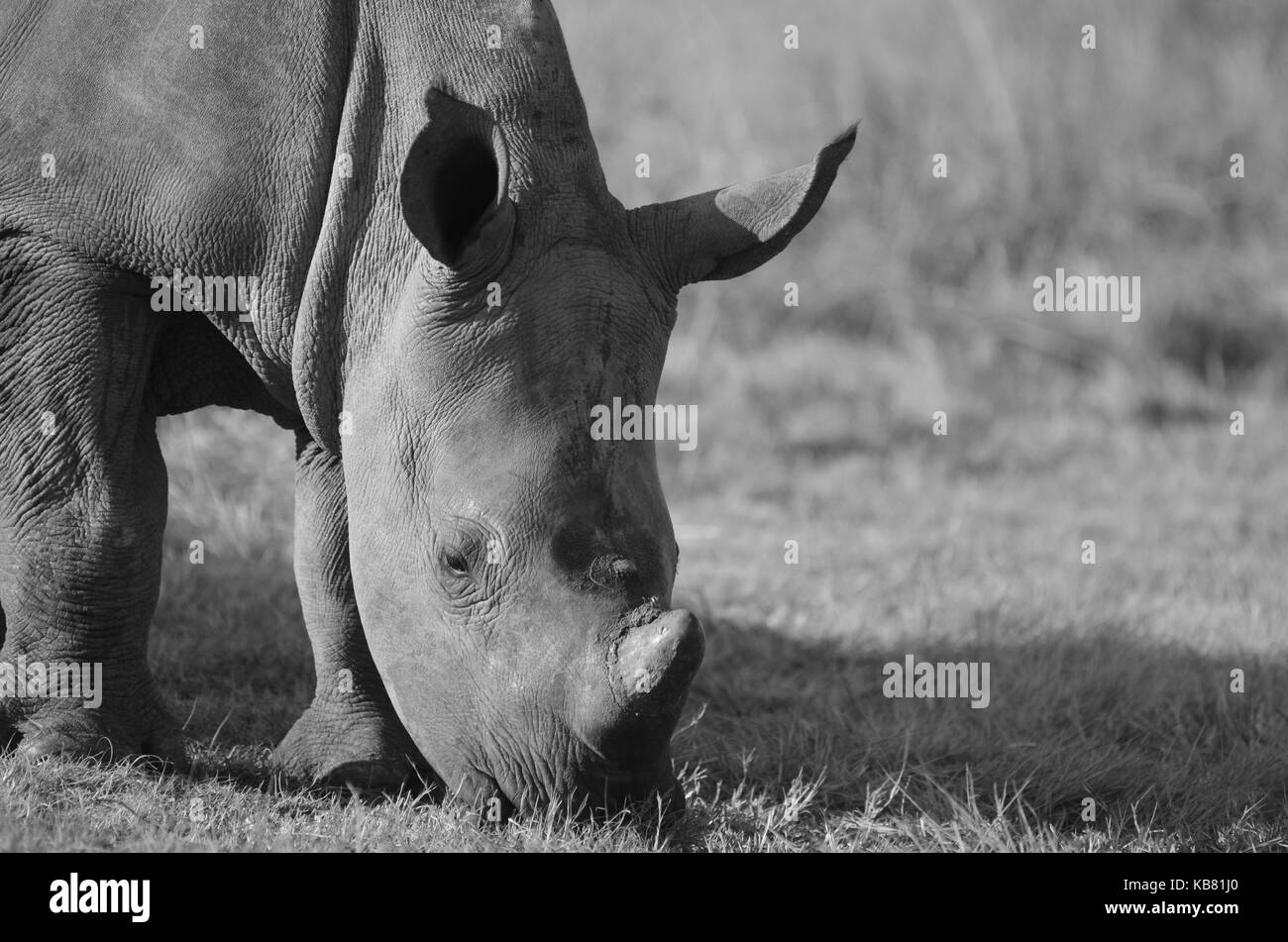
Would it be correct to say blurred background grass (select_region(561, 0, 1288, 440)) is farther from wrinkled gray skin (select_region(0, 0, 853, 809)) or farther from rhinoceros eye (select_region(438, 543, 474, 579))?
rhinoceros eye (select_region(438, 543, 474, 579))

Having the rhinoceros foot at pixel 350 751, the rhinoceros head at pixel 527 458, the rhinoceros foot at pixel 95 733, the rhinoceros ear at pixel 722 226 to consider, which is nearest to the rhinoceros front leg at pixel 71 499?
the rhinoceros foot at pixel 95 733

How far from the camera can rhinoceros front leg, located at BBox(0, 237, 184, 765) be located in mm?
4551

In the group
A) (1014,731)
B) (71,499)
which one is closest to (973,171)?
(1014,731)

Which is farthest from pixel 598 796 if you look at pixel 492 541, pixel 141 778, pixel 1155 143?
pixel 1155 143

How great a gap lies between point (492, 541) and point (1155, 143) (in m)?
10.6

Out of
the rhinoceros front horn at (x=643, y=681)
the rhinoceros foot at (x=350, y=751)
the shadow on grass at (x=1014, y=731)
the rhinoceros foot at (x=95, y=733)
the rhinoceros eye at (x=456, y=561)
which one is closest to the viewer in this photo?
the rhinoceros front horn at (x=643, y=681)

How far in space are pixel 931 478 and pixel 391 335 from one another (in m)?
6.35

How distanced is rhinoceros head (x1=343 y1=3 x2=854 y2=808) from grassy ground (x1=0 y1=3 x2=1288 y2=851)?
40 cm

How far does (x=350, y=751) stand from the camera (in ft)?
16.6

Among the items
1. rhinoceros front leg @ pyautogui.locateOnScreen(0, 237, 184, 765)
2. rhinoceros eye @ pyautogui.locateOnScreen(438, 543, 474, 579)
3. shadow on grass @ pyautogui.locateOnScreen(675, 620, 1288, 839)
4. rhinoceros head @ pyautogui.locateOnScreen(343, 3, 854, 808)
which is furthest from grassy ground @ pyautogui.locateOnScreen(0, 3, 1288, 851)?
rhinoceros eye @ pyautogui.locateOnScreen(438, 543, 474, 579)

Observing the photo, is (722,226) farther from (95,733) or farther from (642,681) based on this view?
(95,733)

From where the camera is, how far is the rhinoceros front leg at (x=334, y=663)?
5.07m

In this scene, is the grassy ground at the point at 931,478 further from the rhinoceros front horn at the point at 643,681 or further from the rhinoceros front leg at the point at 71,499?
the rhinoceros front horn at the point at 643,681

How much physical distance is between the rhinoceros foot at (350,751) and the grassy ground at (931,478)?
0.10 meters
